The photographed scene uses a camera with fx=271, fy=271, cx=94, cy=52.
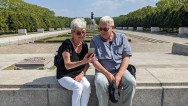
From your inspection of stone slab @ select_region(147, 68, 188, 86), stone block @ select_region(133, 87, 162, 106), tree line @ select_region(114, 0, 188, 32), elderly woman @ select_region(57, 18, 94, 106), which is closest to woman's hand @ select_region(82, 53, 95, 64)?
elderly woman @ select_region(57, 18, 94, 106)

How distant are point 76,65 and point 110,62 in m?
0.56

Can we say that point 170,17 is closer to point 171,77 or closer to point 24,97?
point 171,77

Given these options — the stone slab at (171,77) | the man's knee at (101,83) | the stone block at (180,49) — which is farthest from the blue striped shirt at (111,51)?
the stone block at (180,49)

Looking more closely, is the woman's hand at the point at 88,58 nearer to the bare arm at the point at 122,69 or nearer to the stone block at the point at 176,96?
the bare arm at the point at 122,69

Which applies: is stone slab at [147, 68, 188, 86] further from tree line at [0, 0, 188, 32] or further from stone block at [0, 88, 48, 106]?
tree line at [0, 0, 188, 32]

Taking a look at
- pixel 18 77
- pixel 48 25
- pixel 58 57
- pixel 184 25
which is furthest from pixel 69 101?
pixel 48 25

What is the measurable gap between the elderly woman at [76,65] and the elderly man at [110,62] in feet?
0.64

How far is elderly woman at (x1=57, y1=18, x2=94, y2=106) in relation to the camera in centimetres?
388

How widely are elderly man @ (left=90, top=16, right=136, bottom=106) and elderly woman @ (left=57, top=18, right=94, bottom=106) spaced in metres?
A: 0.19

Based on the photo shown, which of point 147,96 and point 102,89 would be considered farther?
point 147,96

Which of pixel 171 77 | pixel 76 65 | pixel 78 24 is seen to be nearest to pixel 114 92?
pixel 76 65

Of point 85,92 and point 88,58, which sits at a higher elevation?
point 88,58

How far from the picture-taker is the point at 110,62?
13.7 ft

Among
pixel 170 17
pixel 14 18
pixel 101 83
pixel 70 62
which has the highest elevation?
pixel 14 18
